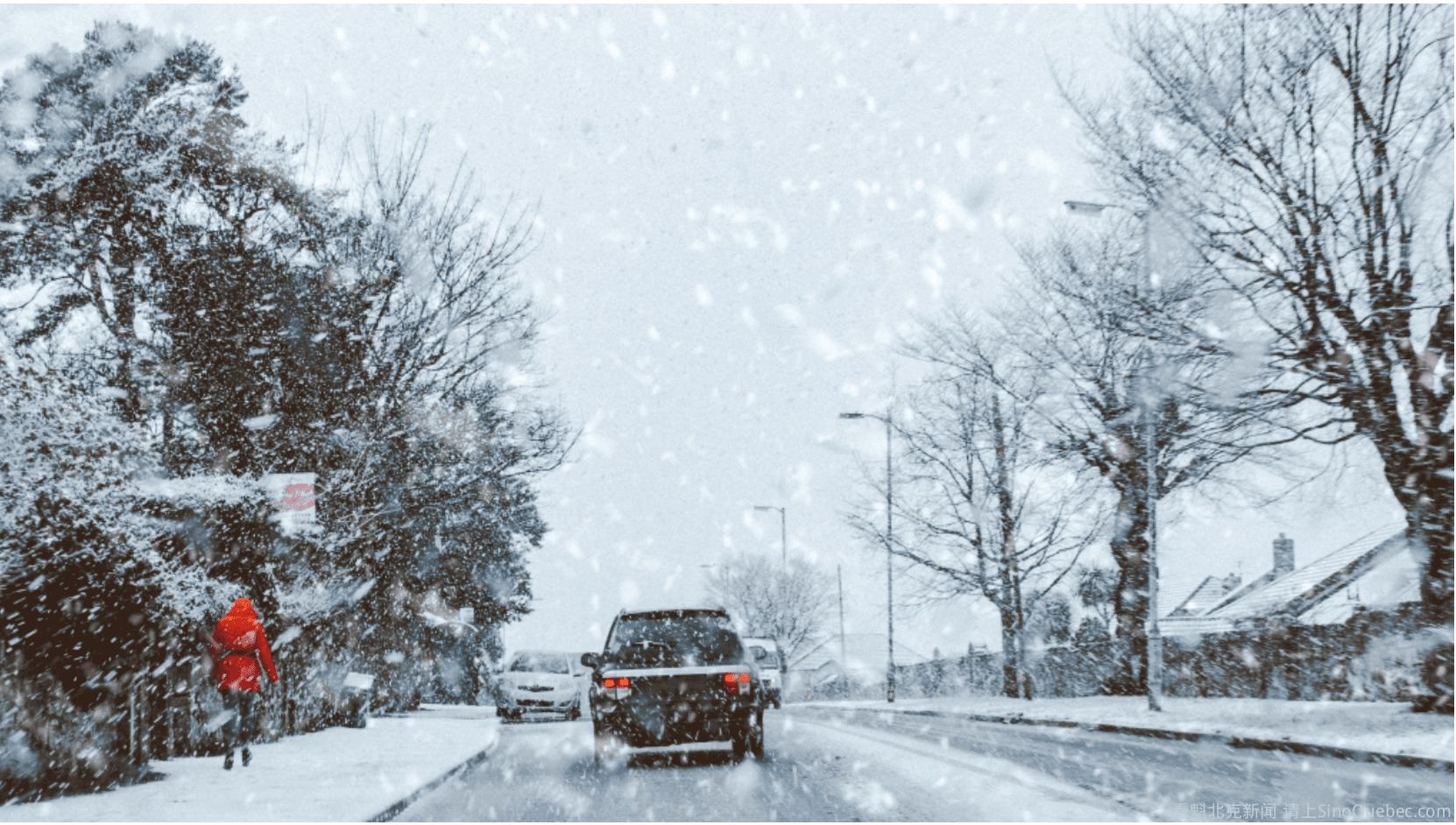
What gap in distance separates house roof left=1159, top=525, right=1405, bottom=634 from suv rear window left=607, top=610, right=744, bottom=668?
2110 centimetres

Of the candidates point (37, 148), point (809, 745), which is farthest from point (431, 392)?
point (809, 745)

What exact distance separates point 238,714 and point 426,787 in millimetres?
2588

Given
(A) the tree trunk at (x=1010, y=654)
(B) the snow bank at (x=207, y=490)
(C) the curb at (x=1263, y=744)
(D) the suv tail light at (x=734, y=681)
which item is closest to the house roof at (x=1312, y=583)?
(A) the tree trunk at (x=1010, y=654)

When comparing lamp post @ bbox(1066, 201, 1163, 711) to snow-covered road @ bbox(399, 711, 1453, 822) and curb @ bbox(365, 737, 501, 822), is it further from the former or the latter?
curb @ bbox(365, 737, 501, 822)

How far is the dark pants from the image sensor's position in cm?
1184

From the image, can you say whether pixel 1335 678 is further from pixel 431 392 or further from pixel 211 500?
pixel 211 500

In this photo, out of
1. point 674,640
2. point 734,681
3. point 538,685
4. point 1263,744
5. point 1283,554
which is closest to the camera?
point 734,681

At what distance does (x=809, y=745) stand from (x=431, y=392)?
10367mm

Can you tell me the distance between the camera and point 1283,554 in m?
63.2

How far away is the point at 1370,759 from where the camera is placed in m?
13.0

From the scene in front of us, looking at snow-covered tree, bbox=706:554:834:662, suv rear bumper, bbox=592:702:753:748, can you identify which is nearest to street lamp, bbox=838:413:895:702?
suv rear bumper, bbox=592:702:753:748

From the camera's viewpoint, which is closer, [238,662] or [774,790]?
[774,790]

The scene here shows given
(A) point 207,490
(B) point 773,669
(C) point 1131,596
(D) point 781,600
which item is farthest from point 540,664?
(D) point 781,600

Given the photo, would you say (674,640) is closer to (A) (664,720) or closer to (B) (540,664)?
(A) (664,720)
